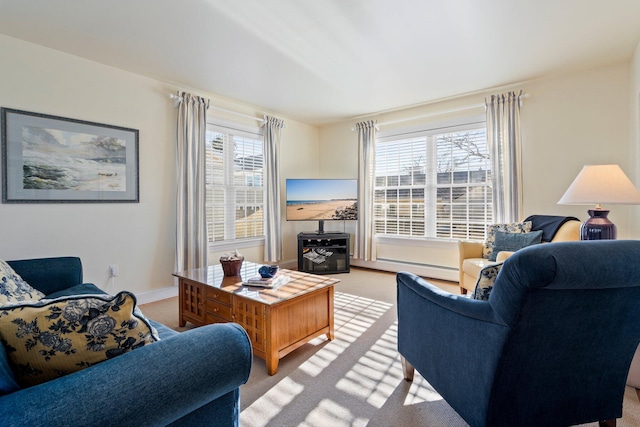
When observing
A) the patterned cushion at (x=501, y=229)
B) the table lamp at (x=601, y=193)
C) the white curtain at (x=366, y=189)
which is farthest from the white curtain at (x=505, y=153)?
the white curtain at (x=366, y=189)

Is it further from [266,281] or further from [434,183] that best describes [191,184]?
[434,183]

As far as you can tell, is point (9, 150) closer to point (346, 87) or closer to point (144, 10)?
point (144, 10)

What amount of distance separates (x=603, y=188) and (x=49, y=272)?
3.89 meters

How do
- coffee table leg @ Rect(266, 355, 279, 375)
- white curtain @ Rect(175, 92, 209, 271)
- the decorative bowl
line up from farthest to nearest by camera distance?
white curtain @ Rect(175, 92, 209, 271) < the decorative bowl < coffee table leg @ Rect(266, 355, 279, 375)

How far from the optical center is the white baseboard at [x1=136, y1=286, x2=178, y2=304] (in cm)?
335

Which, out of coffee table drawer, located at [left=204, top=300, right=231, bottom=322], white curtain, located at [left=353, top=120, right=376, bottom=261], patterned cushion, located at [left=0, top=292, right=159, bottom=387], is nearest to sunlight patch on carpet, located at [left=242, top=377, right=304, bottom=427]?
coffee table drawer, located at [left=204, top=300, right=231, bottom=322]

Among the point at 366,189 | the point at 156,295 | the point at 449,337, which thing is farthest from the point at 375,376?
the point at 366,189

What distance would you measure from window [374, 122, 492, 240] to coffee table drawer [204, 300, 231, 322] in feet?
10.0

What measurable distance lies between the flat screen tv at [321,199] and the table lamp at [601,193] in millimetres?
2814

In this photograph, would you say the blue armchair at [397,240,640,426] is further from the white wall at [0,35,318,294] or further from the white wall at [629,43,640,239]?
the white wall at [0,35,318,294]

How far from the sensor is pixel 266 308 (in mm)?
1987

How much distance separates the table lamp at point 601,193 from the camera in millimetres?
2121

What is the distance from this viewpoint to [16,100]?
8.58ft

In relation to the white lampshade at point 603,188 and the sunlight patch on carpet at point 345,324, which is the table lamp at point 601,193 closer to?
the white lampshade at point 603,188
